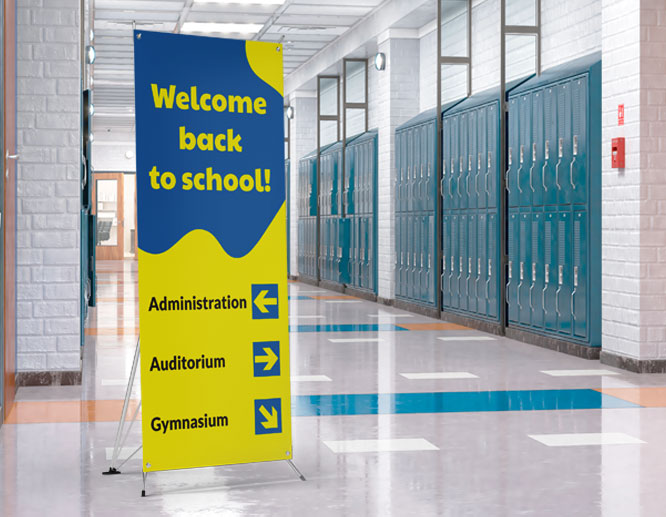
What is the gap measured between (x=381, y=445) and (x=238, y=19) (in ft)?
33.5

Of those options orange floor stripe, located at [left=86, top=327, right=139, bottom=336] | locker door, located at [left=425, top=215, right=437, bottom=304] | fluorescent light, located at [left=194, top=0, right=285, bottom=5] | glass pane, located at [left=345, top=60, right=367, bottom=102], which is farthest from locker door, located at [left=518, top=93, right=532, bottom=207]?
glass pane, located at [left=345, top=60, right=367, bottom=102]

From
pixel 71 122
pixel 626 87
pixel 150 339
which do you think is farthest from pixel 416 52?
pixel 150 339

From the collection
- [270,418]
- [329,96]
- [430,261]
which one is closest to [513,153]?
[430,261]

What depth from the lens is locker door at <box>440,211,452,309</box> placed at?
11180mm

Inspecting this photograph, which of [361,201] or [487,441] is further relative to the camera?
[361,201]

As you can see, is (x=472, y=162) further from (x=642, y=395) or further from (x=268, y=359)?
(x=268, y=359)

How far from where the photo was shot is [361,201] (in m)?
14.8

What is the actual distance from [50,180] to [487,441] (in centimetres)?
323

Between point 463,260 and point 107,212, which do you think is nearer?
point 463,260

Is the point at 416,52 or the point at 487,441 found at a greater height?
the point at 416,52

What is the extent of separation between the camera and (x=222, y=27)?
47.4 feet

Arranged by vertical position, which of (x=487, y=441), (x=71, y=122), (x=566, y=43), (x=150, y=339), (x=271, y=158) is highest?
(x=566, y=43)

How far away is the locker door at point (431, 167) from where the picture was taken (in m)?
11.5

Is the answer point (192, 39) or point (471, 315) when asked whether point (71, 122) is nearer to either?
point (192, 39)
